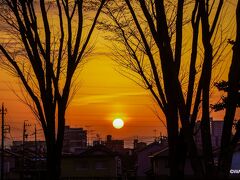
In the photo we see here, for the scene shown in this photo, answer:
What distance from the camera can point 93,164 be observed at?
57.5 meters

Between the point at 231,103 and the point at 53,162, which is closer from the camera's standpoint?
the point at 231,103

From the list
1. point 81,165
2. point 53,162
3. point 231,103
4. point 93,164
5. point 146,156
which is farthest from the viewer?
point 146,156

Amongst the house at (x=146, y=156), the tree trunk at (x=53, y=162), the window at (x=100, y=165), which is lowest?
the tree trunk at (x=53, y=162)

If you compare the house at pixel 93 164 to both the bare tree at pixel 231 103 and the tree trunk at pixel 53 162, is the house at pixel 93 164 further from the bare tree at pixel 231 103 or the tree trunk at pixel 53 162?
the bare tree at pixel 231 103

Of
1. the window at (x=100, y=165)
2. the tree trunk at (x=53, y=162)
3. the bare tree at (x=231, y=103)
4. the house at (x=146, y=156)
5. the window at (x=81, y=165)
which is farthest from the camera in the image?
the house at (x=146, y=156)

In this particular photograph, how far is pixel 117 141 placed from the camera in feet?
477

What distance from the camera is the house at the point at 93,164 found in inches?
2248

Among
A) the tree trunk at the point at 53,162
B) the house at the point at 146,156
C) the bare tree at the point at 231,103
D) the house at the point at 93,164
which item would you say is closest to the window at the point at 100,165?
the house at the point at 93,164

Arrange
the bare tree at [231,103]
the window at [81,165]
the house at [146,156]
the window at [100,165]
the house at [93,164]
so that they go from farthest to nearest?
the house at [146,156] → the window at [81,165] → the window at [100,165] → the house at [93,164] → the bare tree at [231,103]

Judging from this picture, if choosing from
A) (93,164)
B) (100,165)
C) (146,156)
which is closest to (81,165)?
(93,164)

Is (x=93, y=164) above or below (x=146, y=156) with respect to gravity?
below

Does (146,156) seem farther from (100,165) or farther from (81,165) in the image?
(81,165)

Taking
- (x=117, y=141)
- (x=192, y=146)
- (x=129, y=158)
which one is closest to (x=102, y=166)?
(x=129, y=158)

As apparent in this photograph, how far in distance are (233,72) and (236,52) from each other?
12.5 inches
